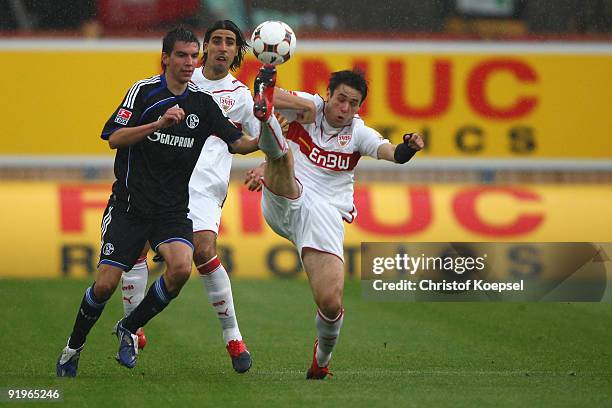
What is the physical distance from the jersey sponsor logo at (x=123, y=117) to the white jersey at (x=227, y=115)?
5.39 feet

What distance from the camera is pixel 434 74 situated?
1605 cm

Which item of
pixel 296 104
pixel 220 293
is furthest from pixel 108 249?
pixel 296 104

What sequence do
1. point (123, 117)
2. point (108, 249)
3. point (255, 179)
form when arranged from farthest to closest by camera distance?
point (255, 179) → point (108, 249) → point (123, 117)

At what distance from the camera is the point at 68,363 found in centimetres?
884

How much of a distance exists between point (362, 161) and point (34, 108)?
3871 mm

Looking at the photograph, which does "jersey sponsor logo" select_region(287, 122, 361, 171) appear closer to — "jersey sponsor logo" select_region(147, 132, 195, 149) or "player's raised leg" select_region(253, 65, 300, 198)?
"player's raised leg" select_region(253, 65, 300, 198)

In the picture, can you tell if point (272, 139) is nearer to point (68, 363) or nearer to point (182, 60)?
point (182, 60)

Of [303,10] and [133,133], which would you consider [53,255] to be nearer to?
[303,10]

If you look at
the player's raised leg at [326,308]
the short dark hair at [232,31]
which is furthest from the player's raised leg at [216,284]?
the short dark hair at [232,31]

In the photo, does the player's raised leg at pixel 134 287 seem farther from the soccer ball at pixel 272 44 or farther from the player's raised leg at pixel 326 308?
the soccer ball at pixel 272 44

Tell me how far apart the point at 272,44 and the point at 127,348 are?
2.20 metres

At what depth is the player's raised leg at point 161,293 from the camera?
8.76 m

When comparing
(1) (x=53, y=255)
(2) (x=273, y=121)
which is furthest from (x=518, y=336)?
(1) (x=53, y=255)

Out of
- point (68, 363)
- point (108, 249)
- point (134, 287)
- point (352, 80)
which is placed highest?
point (352, 80)
